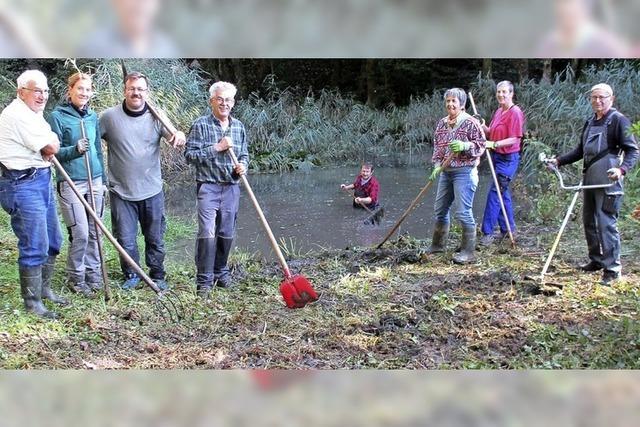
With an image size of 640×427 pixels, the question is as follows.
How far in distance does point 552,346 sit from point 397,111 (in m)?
1.34

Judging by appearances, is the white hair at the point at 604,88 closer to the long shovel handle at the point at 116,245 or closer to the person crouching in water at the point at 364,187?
the person crouching in water at the point at 364,187

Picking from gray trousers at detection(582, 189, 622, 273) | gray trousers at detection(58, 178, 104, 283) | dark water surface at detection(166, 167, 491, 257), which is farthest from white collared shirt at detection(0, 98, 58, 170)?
gray trousers at detection(582, 189, 622, 273)

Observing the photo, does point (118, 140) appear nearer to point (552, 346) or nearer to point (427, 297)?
point (427, 297)

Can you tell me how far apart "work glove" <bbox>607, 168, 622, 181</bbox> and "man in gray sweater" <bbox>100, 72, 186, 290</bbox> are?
208 cm

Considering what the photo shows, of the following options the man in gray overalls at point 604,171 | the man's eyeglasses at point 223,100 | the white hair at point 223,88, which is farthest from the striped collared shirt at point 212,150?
the man in gray overalls at point 604,171

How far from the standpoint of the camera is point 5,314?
2.88 metres

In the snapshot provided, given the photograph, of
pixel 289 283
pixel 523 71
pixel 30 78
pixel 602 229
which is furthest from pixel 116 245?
pixel 602 229

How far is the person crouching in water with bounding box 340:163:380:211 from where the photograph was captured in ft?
11.3

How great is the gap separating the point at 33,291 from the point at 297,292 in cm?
121

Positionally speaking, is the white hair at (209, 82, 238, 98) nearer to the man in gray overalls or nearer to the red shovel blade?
the red shovel blade

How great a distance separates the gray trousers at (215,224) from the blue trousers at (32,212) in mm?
697

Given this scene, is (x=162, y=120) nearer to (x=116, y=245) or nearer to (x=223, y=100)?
(x=223, y=100)

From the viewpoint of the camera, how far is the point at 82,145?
10.1 feet
